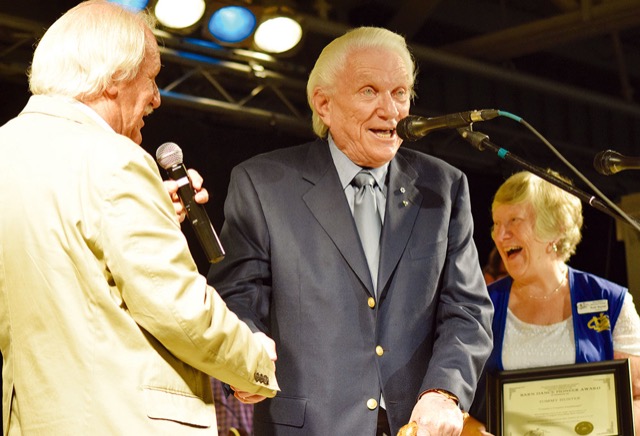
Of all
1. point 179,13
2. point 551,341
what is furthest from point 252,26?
point 551,341

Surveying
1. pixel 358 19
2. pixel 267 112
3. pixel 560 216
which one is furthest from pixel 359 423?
pixel 358 19

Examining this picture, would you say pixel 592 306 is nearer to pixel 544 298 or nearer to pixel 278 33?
pixel 544 298

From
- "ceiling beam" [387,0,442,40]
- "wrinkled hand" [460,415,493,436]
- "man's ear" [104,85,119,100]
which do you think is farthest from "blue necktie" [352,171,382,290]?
"ceiling beam" [387,0,442,40]

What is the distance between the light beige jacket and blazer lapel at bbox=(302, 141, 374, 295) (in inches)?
27.4

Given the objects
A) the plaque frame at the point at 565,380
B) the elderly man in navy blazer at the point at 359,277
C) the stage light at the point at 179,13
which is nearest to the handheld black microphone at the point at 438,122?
the elderly man in navy blazer at the point at 359,277

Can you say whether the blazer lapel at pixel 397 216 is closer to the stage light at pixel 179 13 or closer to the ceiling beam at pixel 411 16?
the stage light at pixel 179 13

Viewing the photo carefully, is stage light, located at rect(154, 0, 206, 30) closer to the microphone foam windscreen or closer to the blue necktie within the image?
the blue necktie

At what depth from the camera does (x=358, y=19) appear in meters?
8.31

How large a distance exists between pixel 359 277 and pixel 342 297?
0.07 m

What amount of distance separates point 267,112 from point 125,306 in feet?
17.9

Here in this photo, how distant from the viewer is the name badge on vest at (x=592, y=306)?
3.75 metres

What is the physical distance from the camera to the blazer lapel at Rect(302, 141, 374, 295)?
9.20 ft

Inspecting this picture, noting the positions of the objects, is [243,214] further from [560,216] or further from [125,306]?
[560,216]

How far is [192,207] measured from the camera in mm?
2379
